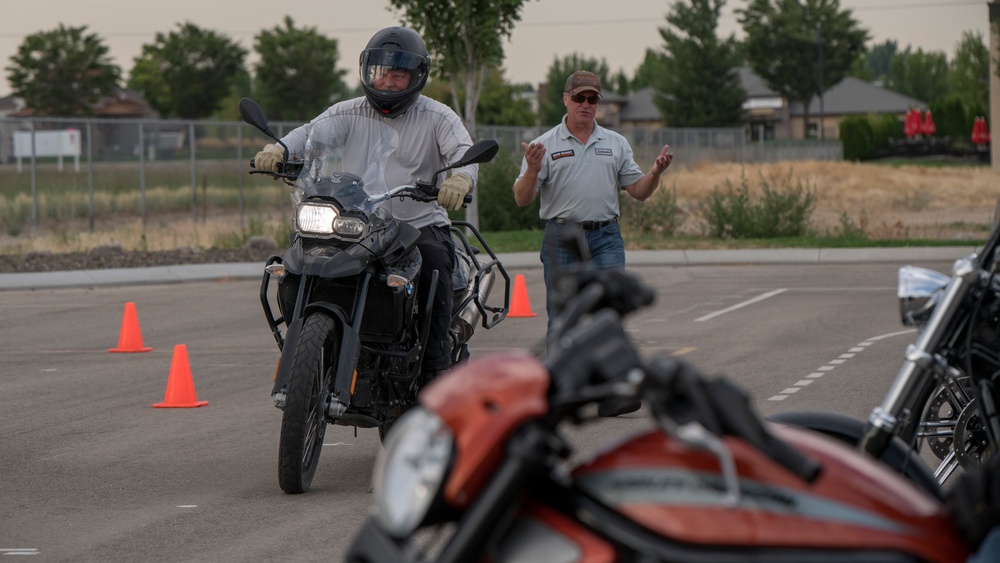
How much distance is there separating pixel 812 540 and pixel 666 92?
4016 inches

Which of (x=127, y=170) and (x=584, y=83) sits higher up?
(x=127, y=170)

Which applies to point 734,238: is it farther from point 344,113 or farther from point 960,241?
point 344,113

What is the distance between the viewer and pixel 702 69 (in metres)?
101

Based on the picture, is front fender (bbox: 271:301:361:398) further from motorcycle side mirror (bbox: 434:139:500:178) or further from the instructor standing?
the instructor standing

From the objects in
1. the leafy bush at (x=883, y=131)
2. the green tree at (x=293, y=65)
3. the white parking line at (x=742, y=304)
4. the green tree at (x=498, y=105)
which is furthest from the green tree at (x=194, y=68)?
the white parking line at (x=742, y=304)

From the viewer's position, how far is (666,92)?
10331 centimetres

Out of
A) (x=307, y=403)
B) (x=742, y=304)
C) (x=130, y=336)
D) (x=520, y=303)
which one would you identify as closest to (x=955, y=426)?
(x=307, y=403)

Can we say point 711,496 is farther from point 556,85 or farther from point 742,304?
point 556,85

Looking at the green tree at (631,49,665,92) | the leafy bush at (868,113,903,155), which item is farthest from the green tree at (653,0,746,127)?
the green tree at (631,49,665,92)

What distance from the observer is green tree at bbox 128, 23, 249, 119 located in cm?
8231

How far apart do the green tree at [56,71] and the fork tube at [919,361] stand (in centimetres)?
7851

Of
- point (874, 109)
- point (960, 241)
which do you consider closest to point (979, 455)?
point (960, 241)

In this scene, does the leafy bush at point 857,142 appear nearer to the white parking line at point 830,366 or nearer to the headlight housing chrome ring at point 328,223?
the white parking line at point 830,366

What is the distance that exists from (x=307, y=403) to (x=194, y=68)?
78381mm
